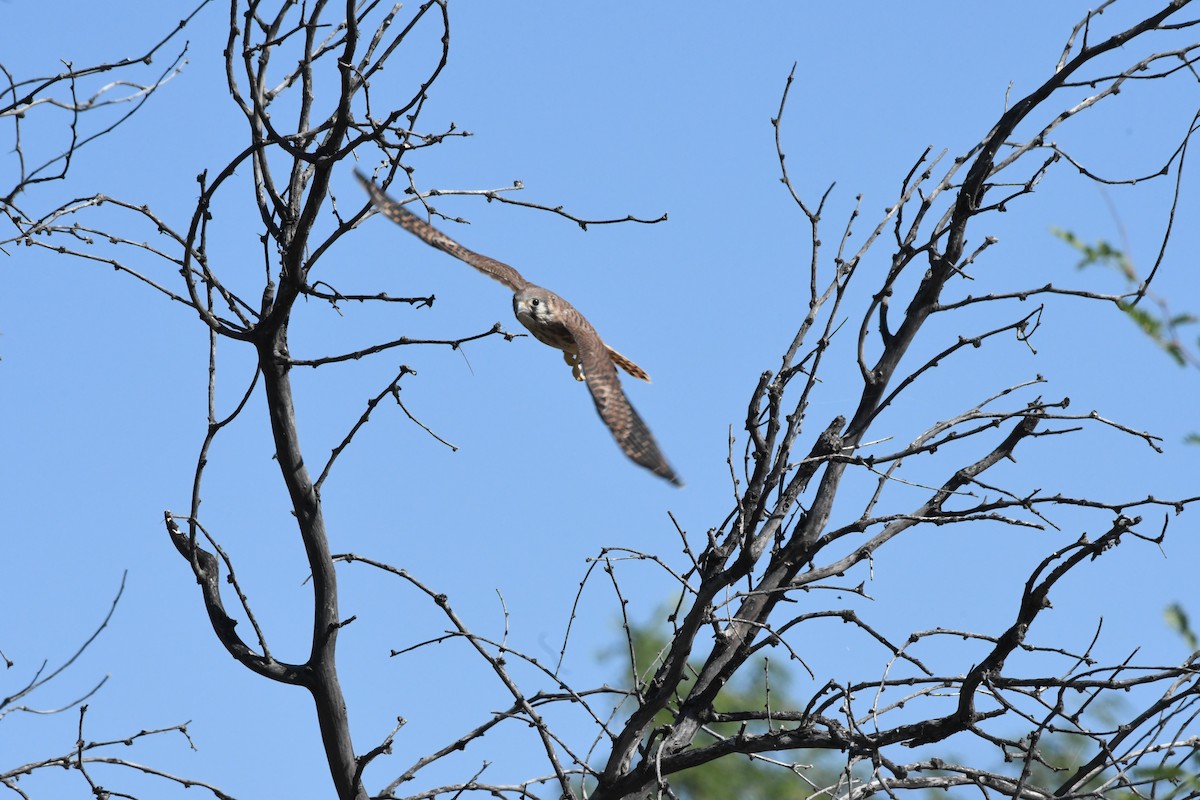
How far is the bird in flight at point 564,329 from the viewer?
4215mm

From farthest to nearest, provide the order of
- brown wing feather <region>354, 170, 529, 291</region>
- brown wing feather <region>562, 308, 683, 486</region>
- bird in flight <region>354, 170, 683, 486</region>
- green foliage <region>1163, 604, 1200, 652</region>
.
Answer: brown wing feather <region>354, 170, 529, 291</region> → bird in flight <region>354, 170, 683, 486</region> → brown wing feather <region>562, 308, 683, 486</region> → green foliage <region>1163, 604, 1200, 652</region>

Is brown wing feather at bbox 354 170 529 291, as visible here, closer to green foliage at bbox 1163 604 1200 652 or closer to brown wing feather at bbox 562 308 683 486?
brown wing feather at bbox 562 308 683 486

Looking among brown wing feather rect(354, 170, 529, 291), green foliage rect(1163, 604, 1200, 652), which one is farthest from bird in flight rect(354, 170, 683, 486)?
green foliage rect(1163, 604, 1200, 652)

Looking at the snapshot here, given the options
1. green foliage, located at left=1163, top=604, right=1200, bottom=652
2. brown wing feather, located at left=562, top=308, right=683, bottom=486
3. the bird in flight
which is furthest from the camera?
the bird in flight

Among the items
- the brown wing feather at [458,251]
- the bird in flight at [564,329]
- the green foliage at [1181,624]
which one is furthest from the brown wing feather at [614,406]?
the green foliage at [1181,624]

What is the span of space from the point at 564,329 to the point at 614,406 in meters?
1.13

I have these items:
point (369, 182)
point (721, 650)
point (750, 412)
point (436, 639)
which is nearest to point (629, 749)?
point (721, 650)

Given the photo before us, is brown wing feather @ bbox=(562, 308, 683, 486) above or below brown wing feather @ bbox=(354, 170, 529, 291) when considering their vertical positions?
below

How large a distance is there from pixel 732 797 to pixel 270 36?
15202 mm

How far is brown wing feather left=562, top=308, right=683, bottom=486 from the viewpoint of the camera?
383 cm

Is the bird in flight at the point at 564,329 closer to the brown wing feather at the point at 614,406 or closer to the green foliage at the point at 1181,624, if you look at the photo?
the brown wing feather at the point at 614,406

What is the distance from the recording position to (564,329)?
534cm

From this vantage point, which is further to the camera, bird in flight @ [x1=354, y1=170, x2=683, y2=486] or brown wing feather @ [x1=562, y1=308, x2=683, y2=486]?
bird in flight @ [x1=354, y1=170, x2=683, y2=486]

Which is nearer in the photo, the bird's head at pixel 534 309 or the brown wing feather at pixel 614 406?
the brown wing feather at pixel 614 406
